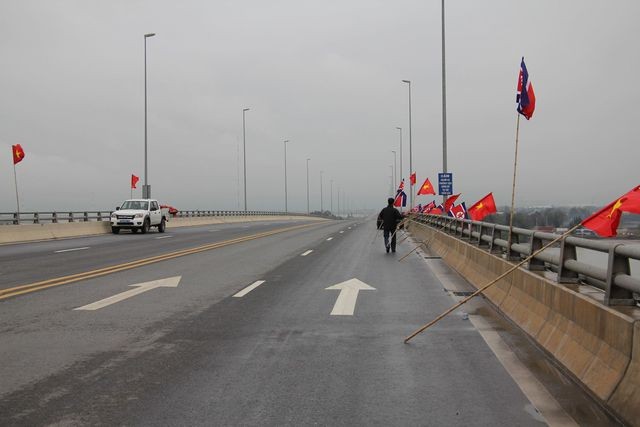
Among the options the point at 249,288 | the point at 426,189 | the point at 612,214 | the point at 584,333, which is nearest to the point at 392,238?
the point at 249,288

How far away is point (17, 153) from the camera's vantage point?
32875 mm

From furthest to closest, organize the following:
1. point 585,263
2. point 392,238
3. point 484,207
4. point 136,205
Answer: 1. point 136,205
2. point 392,238
3. point 484,207
4. point 585,263

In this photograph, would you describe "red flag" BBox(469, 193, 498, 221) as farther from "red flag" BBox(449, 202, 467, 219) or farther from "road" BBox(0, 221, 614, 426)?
"red flag" BBox(449, 202, 467, 219)

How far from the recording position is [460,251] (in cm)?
1596

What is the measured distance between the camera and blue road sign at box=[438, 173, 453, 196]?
31.5 metres

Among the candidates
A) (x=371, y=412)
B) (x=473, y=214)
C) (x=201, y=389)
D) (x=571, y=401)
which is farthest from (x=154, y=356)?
(x=473, y=214)

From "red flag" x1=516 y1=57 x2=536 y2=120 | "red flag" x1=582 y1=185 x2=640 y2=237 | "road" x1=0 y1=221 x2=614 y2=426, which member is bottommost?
"road" x1=0 y1=221 x2=614 y2=426

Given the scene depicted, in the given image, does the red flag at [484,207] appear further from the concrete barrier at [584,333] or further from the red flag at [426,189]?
the red flag at [426,189]

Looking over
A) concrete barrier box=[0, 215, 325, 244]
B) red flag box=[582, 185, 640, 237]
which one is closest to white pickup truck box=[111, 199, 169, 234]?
concrete barrier box=[0, 215, 325, 244]

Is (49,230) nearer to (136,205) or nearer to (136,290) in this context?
(136,205)

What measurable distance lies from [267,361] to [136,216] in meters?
30.9

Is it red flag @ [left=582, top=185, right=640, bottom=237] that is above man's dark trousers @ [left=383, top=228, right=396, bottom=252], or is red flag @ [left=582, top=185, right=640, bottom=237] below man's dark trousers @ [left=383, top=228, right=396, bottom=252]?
above

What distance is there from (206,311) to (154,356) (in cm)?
286

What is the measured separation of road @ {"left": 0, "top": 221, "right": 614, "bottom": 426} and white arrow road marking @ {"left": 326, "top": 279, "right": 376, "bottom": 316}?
0.03 metres
